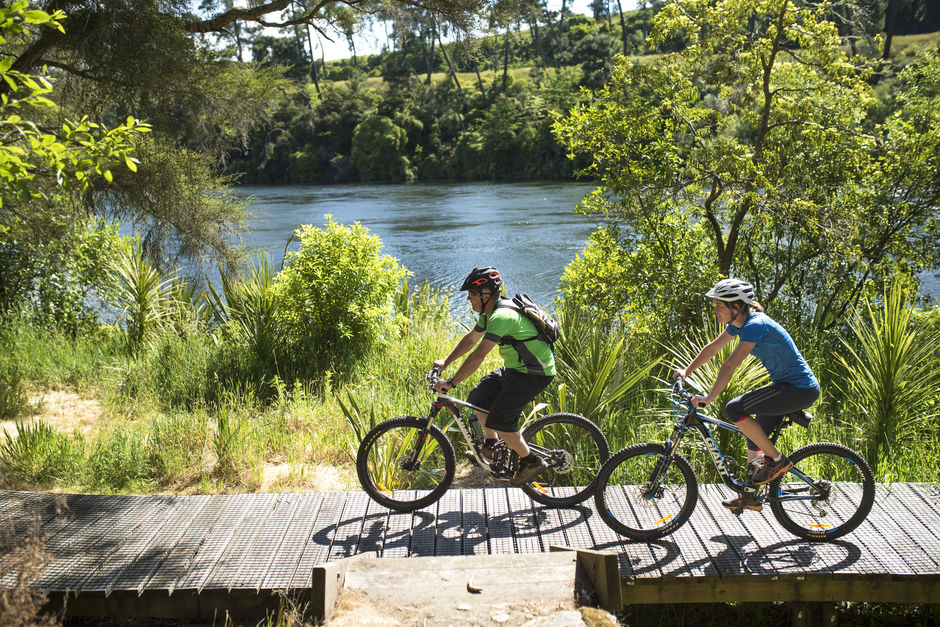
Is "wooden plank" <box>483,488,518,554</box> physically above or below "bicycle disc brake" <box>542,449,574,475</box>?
below

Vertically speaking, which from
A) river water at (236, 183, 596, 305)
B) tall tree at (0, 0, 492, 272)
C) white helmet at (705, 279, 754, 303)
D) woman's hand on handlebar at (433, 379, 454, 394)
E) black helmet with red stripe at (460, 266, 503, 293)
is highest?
tall tree at (0, 0, 492, 272)

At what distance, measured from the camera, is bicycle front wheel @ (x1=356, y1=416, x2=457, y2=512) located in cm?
478

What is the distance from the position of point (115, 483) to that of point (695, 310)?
6.91 meters

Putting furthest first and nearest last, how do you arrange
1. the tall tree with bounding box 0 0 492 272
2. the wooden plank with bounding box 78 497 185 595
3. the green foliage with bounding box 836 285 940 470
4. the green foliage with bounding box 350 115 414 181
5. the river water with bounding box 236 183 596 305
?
1. the green foliage with bounding box 350 115 414 181
2. the river water with bounding box 236 183 596 305
3. the tall tree with bounding box 0 0 492 272
4. the green foliage with bounding box 836 285 940 470
5. the wooden plank with bounding box 78 497 185 595

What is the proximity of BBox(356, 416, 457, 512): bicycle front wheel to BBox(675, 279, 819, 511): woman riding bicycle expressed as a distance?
166cm

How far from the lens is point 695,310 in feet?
30.5

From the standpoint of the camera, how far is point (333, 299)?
9.18 meters

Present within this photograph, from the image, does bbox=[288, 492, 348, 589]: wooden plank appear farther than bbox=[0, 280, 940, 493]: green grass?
No

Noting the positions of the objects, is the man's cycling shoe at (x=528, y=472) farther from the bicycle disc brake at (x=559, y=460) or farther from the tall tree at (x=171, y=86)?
the tall tree at (x=171, y=86)

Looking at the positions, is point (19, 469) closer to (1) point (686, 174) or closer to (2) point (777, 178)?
(1) point (686, 174)

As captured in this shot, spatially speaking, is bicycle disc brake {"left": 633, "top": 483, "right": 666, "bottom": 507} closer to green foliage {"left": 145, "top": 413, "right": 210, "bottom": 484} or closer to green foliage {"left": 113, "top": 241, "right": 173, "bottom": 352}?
green foliage {"left": 145, "top": 413, "right": 210, "bottom": 484}

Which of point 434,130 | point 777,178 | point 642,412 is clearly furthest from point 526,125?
point 642,412

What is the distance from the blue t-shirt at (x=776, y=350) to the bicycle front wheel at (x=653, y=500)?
0.77 metres

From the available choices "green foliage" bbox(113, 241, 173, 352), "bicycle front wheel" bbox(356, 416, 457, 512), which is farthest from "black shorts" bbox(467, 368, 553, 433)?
"green foliage" bbox(113, 241, 173, 352)
